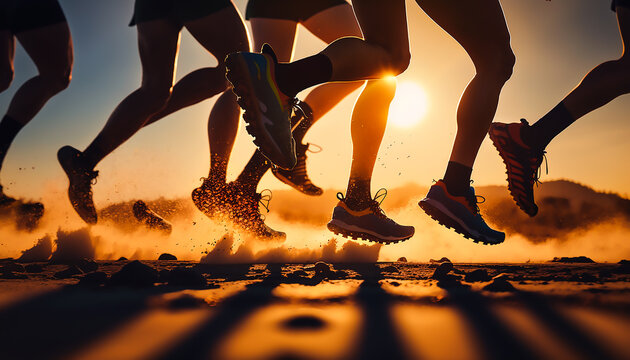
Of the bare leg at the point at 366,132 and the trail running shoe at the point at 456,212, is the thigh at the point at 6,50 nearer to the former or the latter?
the bare leg at the point at 366,132

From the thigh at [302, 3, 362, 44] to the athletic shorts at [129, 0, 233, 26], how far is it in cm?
72

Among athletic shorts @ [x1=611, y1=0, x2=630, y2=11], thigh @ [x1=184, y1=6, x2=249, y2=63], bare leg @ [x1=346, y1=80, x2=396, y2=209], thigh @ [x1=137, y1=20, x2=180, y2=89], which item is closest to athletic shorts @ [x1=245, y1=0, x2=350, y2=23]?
thigh @ [x1=184, y1=6, x2=249, y2=63]

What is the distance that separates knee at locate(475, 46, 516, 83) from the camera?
2.38 meters

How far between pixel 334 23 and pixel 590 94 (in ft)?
6.15

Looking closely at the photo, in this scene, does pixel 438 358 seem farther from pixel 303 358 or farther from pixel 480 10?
pixel 480 10

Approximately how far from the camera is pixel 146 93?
3.38 meters

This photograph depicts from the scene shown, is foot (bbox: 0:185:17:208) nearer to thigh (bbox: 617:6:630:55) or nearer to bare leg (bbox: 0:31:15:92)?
bare leg (bbox: 0:31:15:92)

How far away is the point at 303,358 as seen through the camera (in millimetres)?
833

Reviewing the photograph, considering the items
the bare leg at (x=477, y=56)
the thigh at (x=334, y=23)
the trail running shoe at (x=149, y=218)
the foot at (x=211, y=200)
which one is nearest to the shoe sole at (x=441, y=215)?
the bare leg at (x=477, y=56)

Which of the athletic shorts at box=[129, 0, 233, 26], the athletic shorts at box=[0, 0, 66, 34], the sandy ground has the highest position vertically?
the athletic shorts at box=[0, 0, 66, 34]

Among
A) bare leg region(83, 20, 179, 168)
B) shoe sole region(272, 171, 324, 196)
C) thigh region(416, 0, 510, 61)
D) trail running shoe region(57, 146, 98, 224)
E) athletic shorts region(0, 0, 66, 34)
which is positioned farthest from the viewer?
Answer: shoe sole region(272, 171, 324, 196)

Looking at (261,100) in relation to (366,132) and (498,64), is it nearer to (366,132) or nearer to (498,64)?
(366,132)

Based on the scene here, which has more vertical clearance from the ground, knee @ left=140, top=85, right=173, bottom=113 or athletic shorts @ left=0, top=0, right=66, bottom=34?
athletic shorts @ left=0, top=0, right=66, bottom=34

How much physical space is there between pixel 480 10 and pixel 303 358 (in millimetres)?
2011
